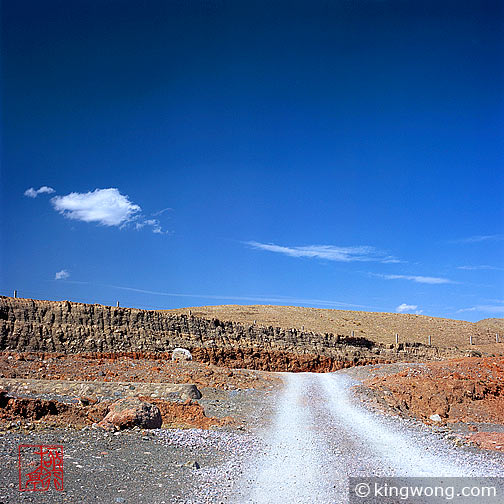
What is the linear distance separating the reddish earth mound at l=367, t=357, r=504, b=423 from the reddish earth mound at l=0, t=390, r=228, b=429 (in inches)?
275

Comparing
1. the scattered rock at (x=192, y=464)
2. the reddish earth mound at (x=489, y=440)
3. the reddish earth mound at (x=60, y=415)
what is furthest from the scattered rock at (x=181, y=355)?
the scattered rock at (x=192, y=464)

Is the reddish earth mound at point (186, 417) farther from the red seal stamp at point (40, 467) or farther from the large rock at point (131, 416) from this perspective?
the red seal stamp at point (40, 467)

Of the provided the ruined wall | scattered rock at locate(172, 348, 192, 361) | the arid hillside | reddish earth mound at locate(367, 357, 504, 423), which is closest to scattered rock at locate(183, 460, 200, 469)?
reddish earth mound at locate(367, 357, 504, 423)

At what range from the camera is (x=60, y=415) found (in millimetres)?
10203

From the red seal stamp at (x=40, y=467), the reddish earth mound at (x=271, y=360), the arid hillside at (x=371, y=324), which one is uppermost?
the arid hillside at (x=371, y=324)

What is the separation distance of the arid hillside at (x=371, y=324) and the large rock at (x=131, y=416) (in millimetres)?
35294

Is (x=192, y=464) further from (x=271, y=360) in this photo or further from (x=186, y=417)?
(x=271, y=360)

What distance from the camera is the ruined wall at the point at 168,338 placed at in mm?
24578

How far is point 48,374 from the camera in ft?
61.2

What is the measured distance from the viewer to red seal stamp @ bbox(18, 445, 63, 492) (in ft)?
20.9

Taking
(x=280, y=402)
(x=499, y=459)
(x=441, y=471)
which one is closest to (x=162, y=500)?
(x=441, y=471)

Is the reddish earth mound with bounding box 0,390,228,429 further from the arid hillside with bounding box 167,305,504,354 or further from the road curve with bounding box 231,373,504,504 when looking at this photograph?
the arid hillside with bounding box 167,305,504,354

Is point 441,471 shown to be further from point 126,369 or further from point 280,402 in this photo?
point 126,369

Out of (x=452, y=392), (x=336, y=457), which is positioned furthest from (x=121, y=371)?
(x=452, y=392)
